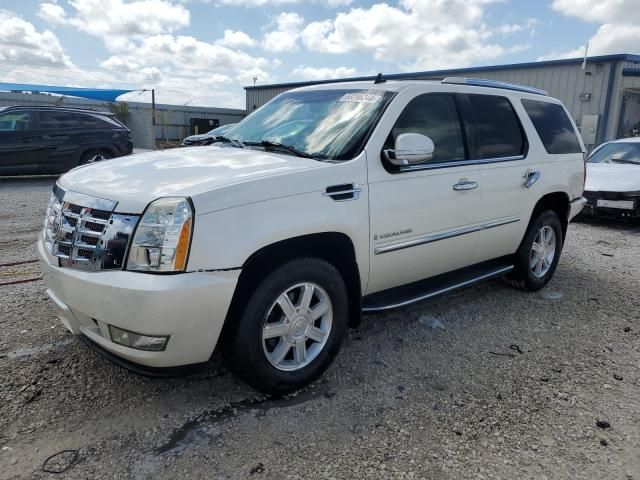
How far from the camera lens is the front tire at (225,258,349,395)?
274cm

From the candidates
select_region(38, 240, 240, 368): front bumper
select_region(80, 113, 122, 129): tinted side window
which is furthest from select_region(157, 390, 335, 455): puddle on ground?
select_region(80, 113, 122, 129): tinted side window

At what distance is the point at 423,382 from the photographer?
3285 millimetres

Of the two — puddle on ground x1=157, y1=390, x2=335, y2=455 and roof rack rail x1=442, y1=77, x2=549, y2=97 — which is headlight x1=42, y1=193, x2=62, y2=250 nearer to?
puddle on ground x1=157, y1=390, x2=335, y2=455

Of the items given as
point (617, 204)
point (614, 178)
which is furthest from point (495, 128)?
point (614, 178)

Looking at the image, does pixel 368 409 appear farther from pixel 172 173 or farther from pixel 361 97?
pixel 361 97

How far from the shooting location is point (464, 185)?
388 cm

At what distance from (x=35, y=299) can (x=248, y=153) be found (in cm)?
240

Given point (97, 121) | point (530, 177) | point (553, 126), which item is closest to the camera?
point (530, 177)

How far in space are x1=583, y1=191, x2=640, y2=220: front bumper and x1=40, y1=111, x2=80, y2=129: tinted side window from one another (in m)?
11.3

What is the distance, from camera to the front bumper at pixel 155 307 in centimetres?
242

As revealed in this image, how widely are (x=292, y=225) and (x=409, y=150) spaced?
3.20 feet

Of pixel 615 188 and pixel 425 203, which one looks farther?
pixel 615 188

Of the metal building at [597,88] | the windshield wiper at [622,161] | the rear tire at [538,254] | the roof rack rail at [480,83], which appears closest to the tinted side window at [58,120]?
the metal building at [597,88]

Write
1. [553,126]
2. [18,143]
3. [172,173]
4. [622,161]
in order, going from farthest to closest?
[18,143], [622,161], [553,126], [172,173]
